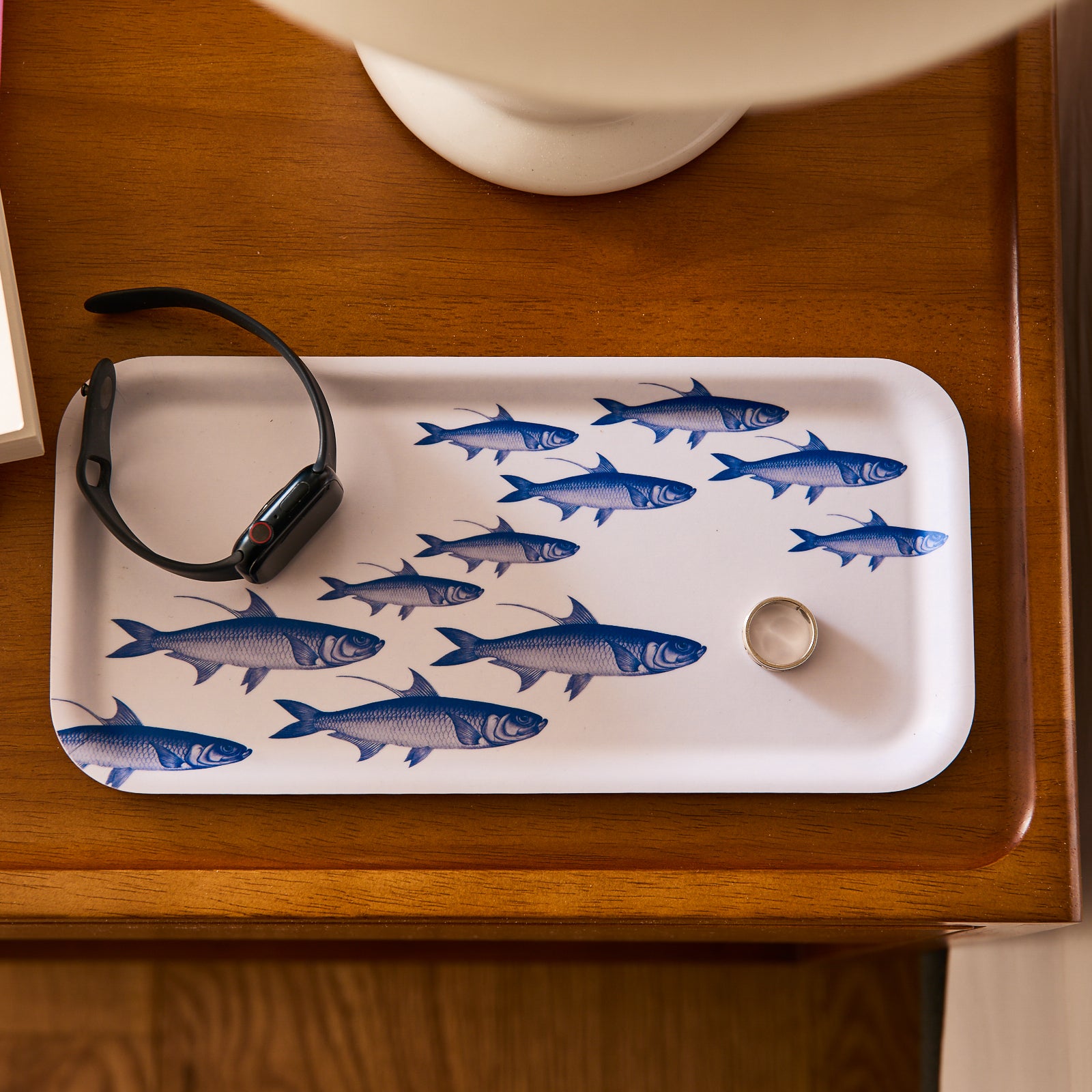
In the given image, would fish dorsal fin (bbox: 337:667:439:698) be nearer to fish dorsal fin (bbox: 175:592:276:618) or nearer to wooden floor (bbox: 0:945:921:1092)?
fish dorsal fin (bbox: 175:592:276:618)

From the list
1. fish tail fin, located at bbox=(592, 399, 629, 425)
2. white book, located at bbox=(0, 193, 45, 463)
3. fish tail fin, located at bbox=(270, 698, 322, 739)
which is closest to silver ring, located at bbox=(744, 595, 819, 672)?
fish tail fin, located at bbox=(592, 399, 629, 425)

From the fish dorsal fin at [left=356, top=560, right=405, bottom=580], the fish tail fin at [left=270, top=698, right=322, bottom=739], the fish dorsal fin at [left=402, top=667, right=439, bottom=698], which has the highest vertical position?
the fish dorsal fin at [left=356, top=560, right=405, bottom=580]

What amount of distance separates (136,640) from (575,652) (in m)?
→ 0.23

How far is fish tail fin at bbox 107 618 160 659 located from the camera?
1.54 ft

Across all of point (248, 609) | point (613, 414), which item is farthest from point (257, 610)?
point (613, 414)

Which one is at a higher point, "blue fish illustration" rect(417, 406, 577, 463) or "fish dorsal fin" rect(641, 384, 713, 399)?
"fish dorsal fin" rect(641, 384, 713, 399)

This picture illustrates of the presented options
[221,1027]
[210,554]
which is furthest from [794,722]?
[221,1027]

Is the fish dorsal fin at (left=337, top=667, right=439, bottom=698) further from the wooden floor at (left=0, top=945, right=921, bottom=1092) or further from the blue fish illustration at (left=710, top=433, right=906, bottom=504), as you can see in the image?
the wooden floor at (left=0, top=945, right=921, bottom=1092)

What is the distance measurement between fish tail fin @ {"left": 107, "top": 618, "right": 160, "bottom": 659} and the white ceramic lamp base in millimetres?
296

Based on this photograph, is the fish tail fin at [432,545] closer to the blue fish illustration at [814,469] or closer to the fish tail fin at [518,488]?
the fish tail fin at [518,488]

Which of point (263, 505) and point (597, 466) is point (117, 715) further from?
point (597, 466)

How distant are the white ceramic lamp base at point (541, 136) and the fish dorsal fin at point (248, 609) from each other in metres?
0.26

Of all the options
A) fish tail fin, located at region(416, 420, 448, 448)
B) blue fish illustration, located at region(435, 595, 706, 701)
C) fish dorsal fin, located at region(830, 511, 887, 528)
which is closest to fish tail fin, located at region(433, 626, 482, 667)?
blue fish illustration, located at region(435, 595, 706, 701)

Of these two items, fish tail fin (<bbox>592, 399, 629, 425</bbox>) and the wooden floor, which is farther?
the wooden floor
